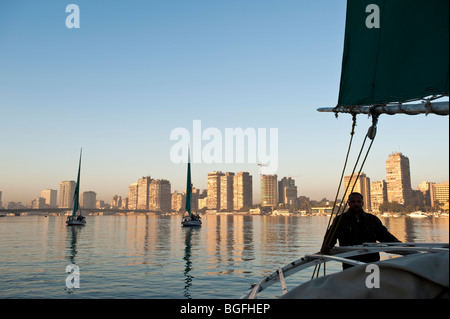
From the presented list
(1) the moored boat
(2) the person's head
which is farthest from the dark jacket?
(1) the moored boat

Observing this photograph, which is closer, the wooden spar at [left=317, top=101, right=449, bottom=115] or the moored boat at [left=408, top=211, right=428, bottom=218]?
the wooden spar at [left=317, top=101, right=449, bottom=115]

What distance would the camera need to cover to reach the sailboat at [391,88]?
3.13 metres

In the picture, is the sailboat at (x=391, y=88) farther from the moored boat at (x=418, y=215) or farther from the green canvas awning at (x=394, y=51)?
the moored boat at (x=418, y=215)

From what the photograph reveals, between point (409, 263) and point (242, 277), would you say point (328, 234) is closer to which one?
point (409, 263)

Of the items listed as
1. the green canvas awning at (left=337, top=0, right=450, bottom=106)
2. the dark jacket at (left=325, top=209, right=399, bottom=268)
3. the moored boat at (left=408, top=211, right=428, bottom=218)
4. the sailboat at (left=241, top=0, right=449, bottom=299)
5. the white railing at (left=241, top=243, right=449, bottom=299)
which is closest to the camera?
the sailboat at (left=241, top=0, right=449, bottom=299)

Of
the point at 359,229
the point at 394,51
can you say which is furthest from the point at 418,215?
the point at 394,51

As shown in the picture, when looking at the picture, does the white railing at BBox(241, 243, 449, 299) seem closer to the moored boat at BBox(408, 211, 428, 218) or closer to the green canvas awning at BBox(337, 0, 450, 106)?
the green canvas awning at BBox(337, 0, 450, 106)

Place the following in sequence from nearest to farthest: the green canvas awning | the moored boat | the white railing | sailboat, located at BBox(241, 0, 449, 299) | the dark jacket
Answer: sailboat, located at BBox(241, 0, 449, 299) < the green canvas awning < the white railing < the dark jacket < the moored boat

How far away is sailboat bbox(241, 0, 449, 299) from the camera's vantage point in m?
3.13

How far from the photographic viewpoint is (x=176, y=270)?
23688 mm

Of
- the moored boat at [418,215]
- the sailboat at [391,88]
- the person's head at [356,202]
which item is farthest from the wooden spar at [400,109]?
the moored boat at [418,215]
